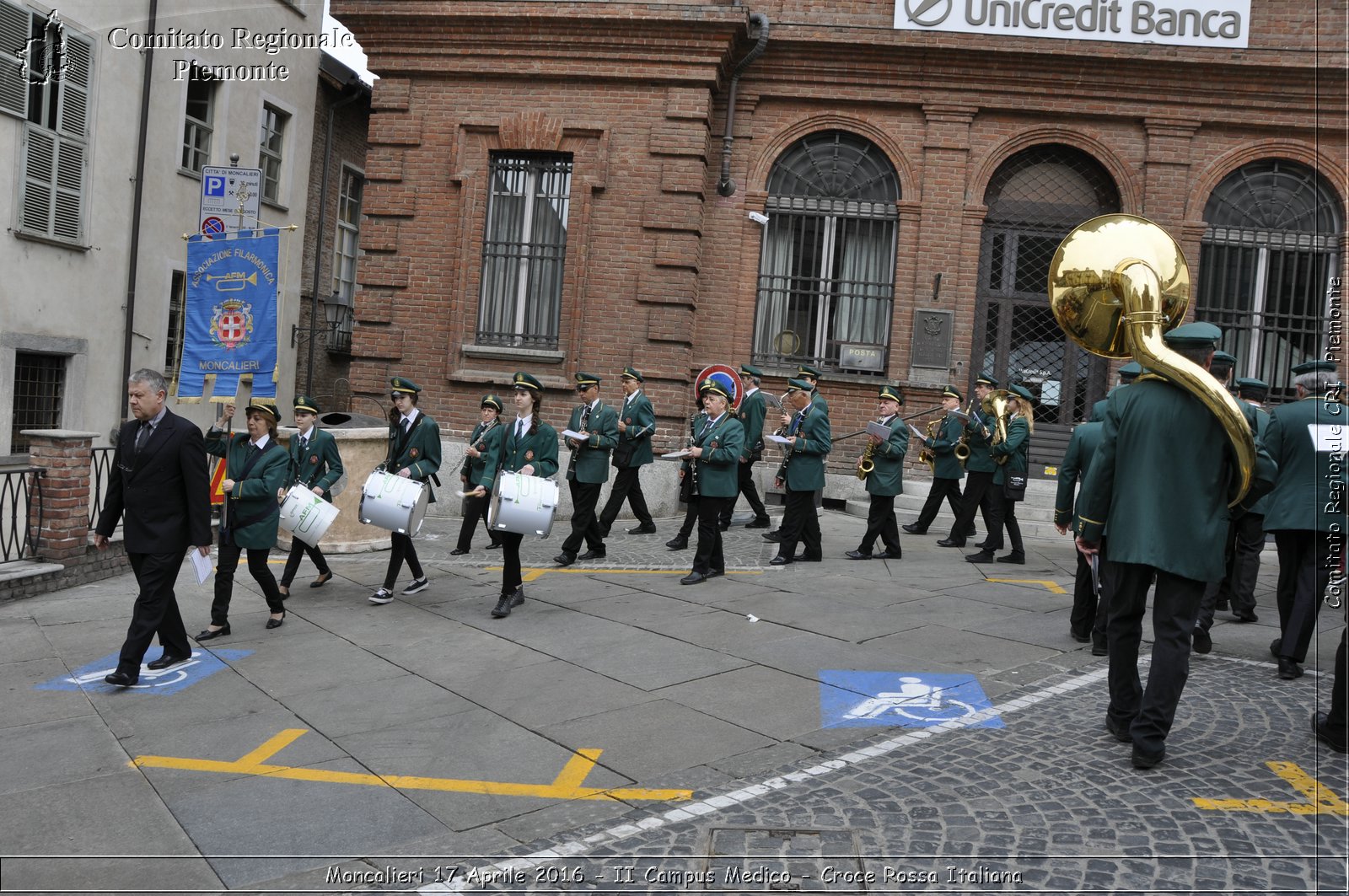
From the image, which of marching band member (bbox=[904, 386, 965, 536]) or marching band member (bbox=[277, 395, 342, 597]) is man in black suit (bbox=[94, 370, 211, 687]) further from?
marching band member (bbox=[904, 386, 965, 536])

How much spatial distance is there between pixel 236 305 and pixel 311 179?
1390 centimetres

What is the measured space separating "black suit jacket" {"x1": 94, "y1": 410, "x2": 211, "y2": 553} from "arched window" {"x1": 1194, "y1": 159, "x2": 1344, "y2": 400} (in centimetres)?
1346

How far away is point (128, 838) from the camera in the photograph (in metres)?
4.55

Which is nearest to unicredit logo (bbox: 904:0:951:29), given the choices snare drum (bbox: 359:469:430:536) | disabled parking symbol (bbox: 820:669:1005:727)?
snare drum (bbox: 359:469:430:536)

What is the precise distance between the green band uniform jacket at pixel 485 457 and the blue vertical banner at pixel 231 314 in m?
2.05

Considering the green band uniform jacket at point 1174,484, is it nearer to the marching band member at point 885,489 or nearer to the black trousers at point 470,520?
the marching band member at point 885,489

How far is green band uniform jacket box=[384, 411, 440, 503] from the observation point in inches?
360

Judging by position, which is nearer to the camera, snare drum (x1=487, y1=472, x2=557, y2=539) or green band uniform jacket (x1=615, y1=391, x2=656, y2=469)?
snare drum (x1=487, y1=472, x2=557, y2=539)

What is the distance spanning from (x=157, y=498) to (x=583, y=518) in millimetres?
4607

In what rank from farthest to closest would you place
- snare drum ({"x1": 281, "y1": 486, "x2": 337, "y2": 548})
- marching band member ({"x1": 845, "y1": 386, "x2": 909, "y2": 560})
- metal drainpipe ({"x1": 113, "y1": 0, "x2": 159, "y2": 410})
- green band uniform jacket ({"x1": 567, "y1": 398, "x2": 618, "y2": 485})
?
metal drainpipe ({"x1": 113, "y1": 0, "x2": 159, "y2": 410}), marching band member ({"x1": 845, "y1": 386, "x2": 909, "y2": 560}), green band uniform jacket ({"x1": 567, "y1": 398, "x2": 618, "y2": 485}), snare drum ({"x1": 281, "y1": 486, "x2": 337, "y2": 548})

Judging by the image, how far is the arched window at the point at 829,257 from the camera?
15602 millimetres

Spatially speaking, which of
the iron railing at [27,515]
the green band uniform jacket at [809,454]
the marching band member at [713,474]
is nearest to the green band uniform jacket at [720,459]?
the marching band member at [713,474]

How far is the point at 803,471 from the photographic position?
10445 mm

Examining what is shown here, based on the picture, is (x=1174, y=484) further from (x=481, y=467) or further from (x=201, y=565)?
Answer: (x=481, y=467)
